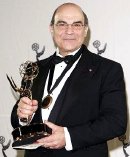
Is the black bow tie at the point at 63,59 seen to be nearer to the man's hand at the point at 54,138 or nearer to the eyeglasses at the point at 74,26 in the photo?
the eyeglasses at the point at 74,26

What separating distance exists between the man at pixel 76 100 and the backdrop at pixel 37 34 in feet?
1.18

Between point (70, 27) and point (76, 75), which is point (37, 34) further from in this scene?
point (76, 75)

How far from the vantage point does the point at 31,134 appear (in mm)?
1519

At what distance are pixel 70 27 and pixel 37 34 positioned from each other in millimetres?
661

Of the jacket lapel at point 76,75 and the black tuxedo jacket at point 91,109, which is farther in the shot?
the jacket lapel at point 76,75

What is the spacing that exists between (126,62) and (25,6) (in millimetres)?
837

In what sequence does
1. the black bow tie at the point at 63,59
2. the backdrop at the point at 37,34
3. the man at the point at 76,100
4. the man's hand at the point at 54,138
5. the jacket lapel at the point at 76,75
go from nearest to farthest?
the man's hand at the point at 54,138 < the man at the point at 76,100 < the jacket lapel at the point at 76,75 < the black bow tie at the point at 63,59 < the backdrop at the point at 37,34

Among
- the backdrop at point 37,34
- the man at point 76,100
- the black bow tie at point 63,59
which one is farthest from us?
the backdrop at point 37,34

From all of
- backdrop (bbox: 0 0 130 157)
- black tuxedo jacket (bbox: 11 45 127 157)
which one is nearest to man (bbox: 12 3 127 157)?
black tuxedo jacket (bbox: 11 45 127 157)

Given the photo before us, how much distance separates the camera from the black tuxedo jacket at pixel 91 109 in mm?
1613

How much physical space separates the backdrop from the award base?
811 millimetres

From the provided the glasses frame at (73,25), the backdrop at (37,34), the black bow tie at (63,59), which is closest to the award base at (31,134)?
→ the black bow tie at (63,59)

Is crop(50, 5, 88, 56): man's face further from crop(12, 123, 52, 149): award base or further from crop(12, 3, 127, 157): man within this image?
crop(12, 123, 52, 149): award base

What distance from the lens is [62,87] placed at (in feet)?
5.80
